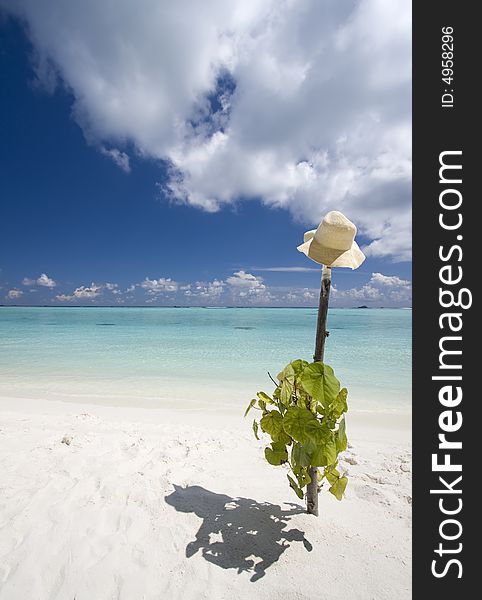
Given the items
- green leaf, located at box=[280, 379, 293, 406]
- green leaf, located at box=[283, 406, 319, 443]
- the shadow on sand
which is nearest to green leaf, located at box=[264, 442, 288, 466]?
green leaf, located at box=[283, 406, 319, 443]

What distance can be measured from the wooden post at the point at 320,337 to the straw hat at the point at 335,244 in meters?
0.19

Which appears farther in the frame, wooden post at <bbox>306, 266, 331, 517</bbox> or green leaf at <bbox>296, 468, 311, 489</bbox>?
wooden post at <bbox>306, 266, 331, 517</bbox>

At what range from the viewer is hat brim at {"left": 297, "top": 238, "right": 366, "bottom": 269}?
2.75m

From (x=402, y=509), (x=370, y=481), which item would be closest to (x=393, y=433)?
(x=370, y=481)

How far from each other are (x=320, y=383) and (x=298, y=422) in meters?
0.39

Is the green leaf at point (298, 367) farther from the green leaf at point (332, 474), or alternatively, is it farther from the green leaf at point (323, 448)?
the green leaf at point (332, 474)

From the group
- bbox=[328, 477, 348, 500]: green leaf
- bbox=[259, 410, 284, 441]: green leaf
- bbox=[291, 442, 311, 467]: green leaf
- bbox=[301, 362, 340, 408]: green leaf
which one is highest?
bbox=[301, 362, 340, 408]: green leaf

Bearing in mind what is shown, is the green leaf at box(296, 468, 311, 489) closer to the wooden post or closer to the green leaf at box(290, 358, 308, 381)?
the wooden post

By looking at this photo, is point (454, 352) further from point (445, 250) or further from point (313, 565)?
point (313, 565)

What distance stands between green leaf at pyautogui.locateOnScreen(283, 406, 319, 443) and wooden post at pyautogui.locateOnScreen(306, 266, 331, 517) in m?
0.54

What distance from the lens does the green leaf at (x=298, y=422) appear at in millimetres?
2572

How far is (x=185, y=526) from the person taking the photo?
3033mm

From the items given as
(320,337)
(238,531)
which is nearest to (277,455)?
(238,531)

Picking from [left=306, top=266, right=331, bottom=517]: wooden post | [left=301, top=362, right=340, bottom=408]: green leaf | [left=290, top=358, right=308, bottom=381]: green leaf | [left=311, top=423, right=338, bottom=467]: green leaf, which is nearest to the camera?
[left=301, top=362, right=340, bottom=408]: green leaf
